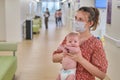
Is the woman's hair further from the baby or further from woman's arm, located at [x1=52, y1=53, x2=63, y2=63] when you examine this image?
→ woman's arm, located at [x1=52, y1=53, x2=63, y2=63]

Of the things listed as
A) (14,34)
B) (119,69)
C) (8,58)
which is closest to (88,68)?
(119,69)

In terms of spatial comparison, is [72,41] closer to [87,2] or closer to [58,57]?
[58,57]

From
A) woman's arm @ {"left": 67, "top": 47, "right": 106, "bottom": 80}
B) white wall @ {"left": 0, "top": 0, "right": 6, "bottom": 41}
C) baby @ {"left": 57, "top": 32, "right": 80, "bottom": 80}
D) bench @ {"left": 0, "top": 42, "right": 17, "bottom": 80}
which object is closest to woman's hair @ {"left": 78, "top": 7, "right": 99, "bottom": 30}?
baby @ {"left": 57, "top": 32, "right": 80, "bottom": 80}

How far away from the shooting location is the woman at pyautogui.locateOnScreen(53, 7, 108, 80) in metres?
1.78


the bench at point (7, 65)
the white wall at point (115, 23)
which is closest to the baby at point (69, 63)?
the bench at point (7, 65)

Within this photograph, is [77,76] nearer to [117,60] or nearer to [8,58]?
[117,60]

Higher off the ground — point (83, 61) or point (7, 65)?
point (83, 61)

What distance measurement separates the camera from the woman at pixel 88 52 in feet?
5.84

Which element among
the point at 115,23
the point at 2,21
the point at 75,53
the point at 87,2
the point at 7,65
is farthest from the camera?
the point at 2,21

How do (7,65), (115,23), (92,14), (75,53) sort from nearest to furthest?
1. (75,53)
2. (92,14)
3. (7,65)
4. (115,23)

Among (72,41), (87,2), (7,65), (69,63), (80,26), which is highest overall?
(87,2)

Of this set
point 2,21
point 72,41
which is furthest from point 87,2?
point 72,41

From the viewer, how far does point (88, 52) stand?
6.07ft

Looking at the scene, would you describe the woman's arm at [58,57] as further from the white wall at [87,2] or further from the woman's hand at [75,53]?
the white wall at [87,2]
